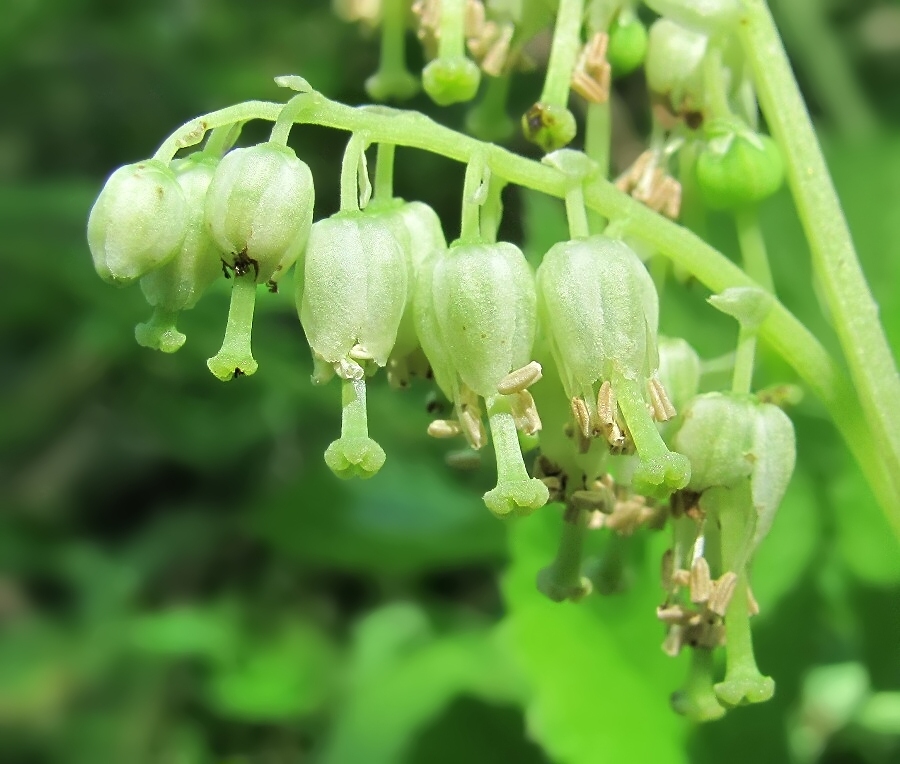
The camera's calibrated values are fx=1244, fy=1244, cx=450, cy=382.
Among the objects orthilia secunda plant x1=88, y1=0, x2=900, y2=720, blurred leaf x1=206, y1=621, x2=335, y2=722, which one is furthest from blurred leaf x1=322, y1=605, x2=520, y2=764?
orthilia secunda plant x1=88, y1=0, x2=900, y2=720

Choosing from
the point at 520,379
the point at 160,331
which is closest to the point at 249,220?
the point at 160,331

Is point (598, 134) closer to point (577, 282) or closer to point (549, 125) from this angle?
point (549, 125)

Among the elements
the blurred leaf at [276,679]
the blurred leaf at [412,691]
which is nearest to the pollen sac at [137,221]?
the blurred leaf at [412,691]

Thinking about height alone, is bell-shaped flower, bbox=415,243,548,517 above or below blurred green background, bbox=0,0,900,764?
above

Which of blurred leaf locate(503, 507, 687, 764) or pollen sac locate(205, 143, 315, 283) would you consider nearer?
pollen sac locate(205, 143, 315, 283)

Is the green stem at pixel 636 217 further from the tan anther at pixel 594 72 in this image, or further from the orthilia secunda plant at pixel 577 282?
the tan anther at pixel 594 72

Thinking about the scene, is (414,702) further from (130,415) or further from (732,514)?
(130,415)

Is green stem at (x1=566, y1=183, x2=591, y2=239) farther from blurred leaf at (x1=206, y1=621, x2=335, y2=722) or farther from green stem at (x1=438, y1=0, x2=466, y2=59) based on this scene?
blurred leaf at (x1=206, y1=621, x2=335, y2=722)
